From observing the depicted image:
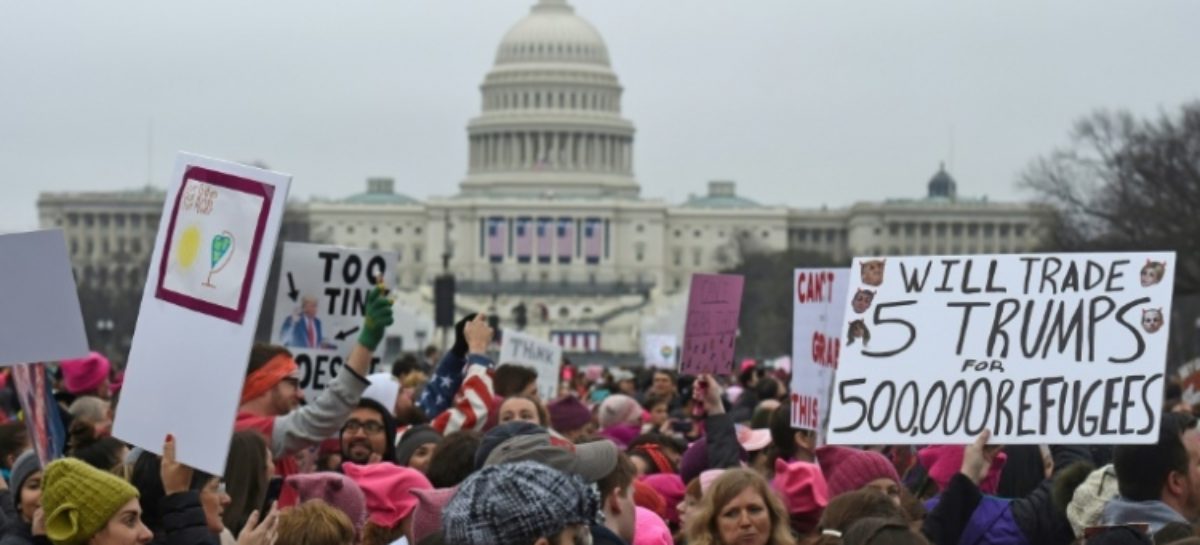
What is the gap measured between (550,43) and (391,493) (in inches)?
6886

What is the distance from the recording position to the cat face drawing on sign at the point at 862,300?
10.2 meters

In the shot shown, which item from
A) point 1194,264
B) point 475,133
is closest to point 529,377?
point 1194,264

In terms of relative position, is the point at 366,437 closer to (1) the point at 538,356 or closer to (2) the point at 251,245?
(2) the point at 251,245

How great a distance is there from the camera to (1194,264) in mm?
69938

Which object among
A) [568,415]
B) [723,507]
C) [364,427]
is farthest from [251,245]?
[568,415]

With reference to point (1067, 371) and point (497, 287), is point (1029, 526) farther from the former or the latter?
point (497, 287)

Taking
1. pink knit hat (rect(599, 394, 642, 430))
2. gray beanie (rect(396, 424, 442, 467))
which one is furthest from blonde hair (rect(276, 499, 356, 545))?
pink knit hat (rect(599, 394, 642, 430))

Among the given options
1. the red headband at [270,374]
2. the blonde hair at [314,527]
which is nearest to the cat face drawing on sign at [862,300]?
the blonde hair at [314,527]

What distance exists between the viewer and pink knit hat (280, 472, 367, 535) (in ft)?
33.9

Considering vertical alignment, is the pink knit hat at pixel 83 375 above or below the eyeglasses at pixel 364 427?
above

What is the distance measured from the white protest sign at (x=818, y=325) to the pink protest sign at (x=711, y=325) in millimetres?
2856

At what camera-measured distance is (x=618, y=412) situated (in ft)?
54.0

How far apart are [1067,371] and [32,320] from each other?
3.27m

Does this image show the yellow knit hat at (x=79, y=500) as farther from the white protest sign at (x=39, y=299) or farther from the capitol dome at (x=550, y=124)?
the capitol dome at (x=550, y=124)
